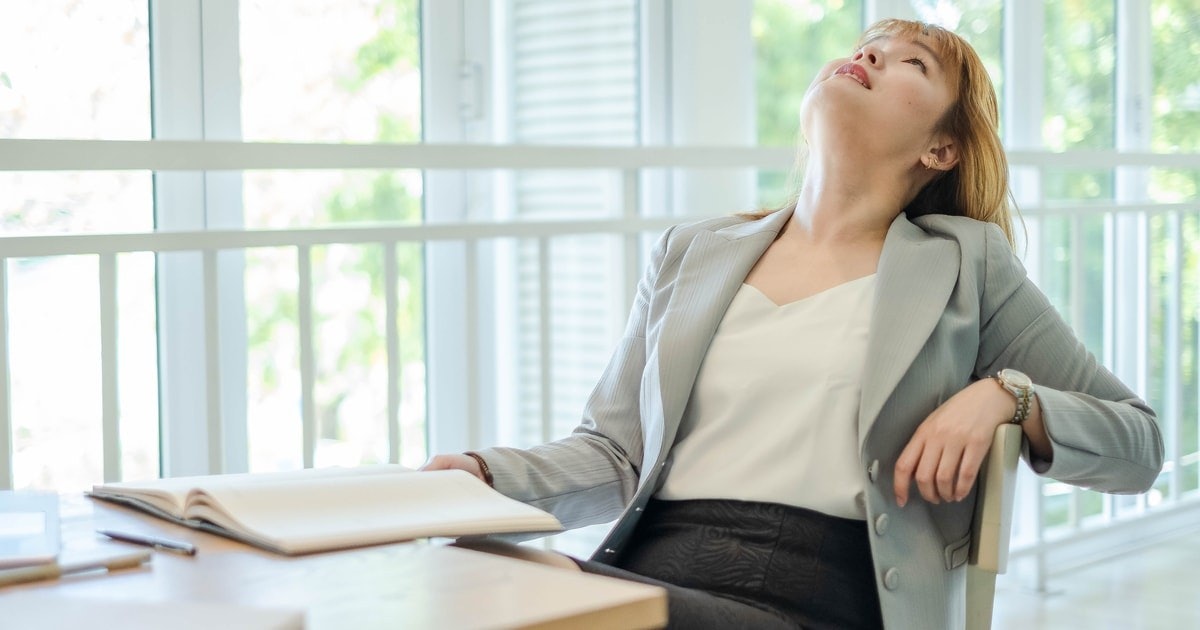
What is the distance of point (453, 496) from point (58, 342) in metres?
1.31

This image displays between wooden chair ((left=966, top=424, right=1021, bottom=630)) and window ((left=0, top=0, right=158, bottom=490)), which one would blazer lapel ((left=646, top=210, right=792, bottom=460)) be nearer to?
wooden chair ((left=966, top=424, right=1021, bottom=630))

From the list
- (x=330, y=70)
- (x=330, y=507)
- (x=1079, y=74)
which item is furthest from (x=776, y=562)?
(x=1079, y=74)

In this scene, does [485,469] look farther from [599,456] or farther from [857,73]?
[857,73]

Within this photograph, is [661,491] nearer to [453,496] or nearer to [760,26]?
[453,496]

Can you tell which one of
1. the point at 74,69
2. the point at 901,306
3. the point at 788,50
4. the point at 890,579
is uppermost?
the point at 788,50

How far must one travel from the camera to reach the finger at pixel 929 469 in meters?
1.29

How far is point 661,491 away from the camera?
1.49 m

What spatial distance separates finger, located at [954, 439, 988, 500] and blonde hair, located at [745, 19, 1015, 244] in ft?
1.43

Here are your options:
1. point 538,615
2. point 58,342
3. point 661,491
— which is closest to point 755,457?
point 661,491

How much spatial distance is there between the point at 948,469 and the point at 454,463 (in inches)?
19.0

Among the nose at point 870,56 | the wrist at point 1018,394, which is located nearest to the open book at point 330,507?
the wrist at point 1018,394

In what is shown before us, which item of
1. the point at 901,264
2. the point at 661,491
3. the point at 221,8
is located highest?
the point at 221,8

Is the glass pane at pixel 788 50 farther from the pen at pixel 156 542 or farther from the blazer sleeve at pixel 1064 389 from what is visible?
the pen at pixel 156 542

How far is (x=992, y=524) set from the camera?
126 centimetres
